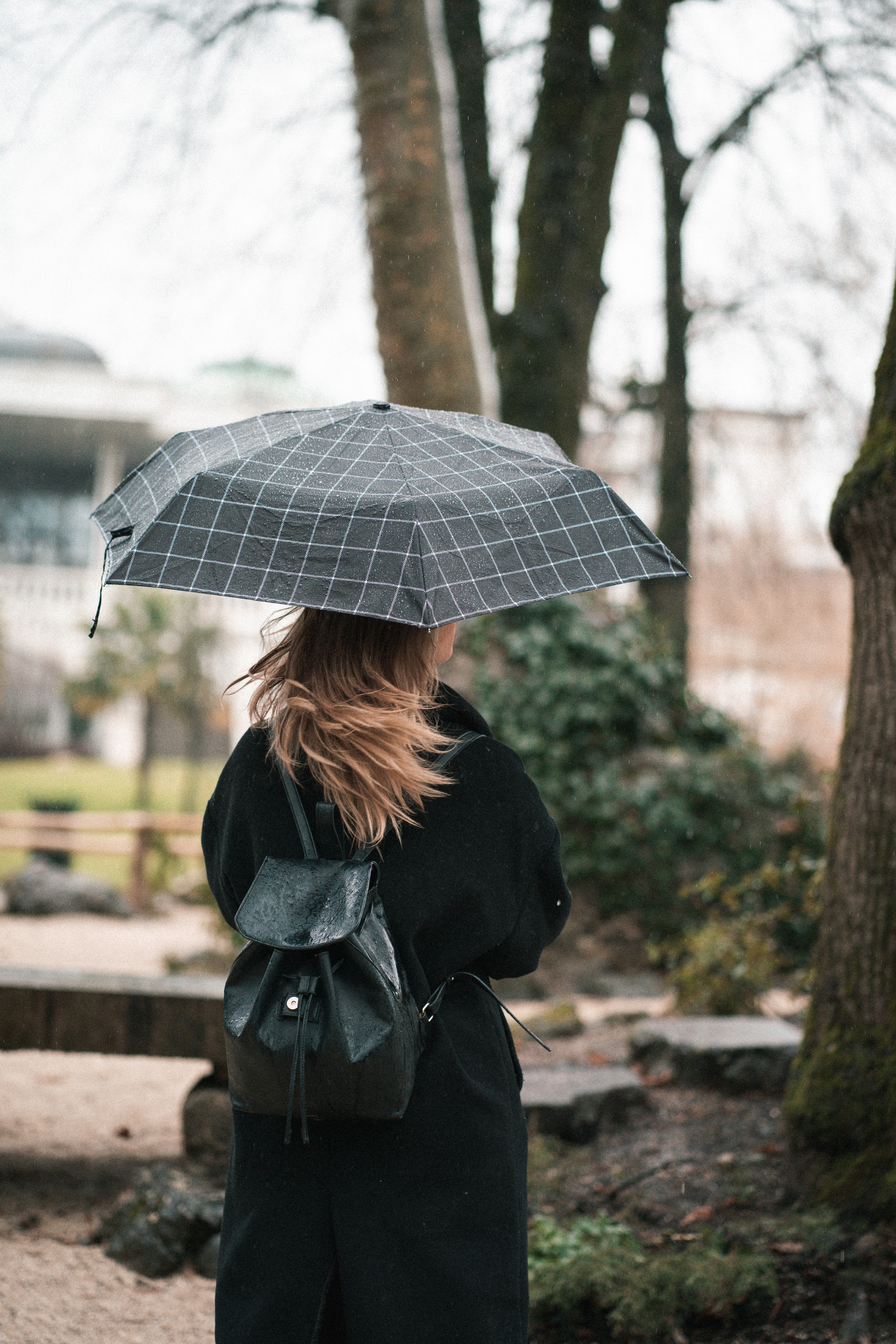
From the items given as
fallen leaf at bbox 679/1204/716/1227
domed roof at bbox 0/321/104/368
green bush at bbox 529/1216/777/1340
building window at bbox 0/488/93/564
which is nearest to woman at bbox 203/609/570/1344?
green bush at bbox 529/1216/777/1340

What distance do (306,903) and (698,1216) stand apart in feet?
7.97

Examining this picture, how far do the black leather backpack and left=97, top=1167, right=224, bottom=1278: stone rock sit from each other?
2.14 metres

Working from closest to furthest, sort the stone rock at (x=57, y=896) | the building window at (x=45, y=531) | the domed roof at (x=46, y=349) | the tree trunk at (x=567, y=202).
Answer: the tree trunk at (x=567, y=202), the stone rock at (x=57, y=896), the domed roof at (x=46, y=349), the building window at (x=45, y=531)

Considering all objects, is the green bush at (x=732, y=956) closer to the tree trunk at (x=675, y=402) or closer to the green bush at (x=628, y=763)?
the green bush at (x=628, y=763)

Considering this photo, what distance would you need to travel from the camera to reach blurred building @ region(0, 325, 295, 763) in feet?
66.4

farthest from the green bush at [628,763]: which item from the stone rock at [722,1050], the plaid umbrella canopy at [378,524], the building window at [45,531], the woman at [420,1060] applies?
the building window at [45,531]

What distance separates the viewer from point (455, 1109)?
1.70 meters

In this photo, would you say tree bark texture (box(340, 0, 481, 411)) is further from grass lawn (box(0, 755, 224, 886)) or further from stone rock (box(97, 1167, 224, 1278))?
grass lawn (box(0, 755, 224, 886))

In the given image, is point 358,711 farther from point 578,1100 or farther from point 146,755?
point 146,755

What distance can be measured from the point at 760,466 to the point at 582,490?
12.9 meters

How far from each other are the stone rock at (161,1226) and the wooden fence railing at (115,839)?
755cm

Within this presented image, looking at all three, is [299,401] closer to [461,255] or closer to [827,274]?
[827,274]

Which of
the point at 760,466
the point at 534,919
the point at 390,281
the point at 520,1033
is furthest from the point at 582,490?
the point at 760,466

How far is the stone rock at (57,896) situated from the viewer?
10.6m
